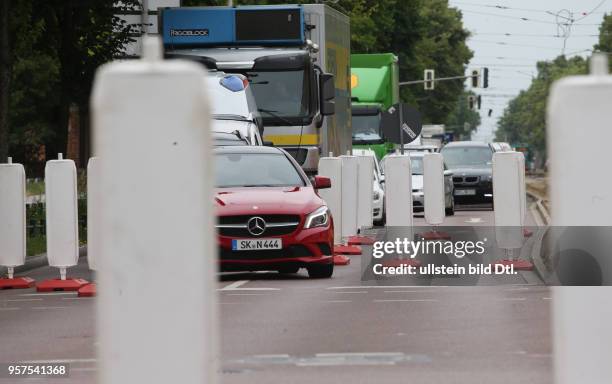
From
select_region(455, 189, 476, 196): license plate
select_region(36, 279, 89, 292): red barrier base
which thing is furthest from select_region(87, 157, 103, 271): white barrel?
select_region(455, 189, 476, 196): license plate

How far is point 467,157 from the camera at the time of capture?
1860 inches

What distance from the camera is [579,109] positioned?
4418mm

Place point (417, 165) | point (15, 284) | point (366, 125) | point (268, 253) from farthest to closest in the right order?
point (366, 125), point (417, 165), point (268, 253), point (15, 284)

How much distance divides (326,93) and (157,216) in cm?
2513

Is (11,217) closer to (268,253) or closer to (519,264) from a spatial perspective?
(268,253)

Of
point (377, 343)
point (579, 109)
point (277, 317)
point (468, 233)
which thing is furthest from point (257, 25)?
point (579, 109)

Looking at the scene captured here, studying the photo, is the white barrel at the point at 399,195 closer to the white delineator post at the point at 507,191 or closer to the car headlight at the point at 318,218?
the white delineator post at the point at 507,191

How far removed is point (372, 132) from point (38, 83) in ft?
99.1

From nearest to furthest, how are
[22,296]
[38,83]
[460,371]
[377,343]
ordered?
[460,371]
[377,343]
[22,296]
[38,83]

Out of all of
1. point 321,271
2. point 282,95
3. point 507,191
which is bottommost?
point 321,271

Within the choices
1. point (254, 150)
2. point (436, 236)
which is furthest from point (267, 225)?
point (254, 150)

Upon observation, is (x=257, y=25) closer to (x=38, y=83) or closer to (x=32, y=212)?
(x=32, y=212)

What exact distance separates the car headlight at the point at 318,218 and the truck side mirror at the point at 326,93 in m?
10.5

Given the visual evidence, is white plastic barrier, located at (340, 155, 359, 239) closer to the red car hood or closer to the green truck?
the red car hood
